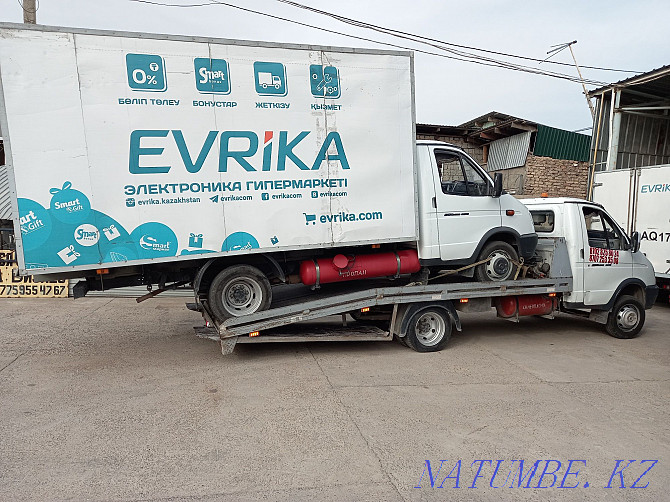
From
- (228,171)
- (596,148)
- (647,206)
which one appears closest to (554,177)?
(596,148)

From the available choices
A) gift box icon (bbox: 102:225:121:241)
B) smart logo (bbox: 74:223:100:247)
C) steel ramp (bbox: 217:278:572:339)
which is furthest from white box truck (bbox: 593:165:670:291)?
smart logo (bbox: 74:223:100:247)

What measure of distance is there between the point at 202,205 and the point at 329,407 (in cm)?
270

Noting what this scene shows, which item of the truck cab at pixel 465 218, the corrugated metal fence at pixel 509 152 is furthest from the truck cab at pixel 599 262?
the corrugated metal fence at pixel 509 152

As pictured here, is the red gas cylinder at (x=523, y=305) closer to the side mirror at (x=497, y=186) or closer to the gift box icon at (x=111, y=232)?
the side mirror at (x=497, y=186)

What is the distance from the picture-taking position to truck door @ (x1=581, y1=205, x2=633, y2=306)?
7488 millimetres

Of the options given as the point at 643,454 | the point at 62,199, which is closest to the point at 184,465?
the point at 62,199

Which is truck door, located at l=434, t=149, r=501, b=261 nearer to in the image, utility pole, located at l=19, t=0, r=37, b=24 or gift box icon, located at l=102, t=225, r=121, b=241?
gift box icon, located at l=102, t=225, r=121, b=241

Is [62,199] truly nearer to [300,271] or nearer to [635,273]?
[300,271]

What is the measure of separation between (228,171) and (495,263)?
13.2 ft

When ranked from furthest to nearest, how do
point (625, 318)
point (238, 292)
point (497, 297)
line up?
point (625, 318) < point (497, 297) < point (238, 292)

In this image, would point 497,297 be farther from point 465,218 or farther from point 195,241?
point 195,241

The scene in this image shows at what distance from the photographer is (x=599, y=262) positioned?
7543 mm

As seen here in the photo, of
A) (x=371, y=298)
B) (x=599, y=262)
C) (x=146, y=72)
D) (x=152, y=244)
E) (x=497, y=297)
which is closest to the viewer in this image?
(x=146, y=72)

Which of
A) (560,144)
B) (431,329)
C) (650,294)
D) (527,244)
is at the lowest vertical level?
(431,329)
